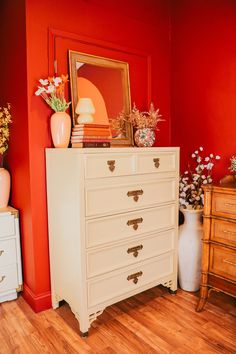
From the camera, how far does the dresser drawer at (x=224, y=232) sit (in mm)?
1993

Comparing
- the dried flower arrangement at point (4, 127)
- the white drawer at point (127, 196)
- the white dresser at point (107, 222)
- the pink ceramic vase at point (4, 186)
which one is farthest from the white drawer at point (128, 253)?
the dried flower arrangement at point (4, 127)

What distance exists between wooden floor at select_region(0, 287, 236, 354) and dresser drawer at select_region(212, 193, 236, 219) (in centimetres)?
81

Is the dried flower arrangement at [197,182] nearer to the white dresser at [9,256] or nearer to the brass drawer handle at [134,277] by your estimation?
the brass drawer handle at [134,277]

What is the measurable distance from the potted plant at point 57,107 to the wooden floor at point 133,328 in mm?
1320

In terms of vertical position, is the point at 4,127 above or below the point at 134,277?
above

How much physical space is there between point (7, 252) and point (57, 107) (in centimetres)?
126

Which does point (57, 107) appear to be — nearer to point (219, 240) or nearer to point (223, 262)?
point (219, 240)

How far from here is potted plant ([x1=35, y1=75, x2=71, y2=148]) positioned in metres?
2.11

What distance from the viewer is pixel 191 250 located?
2477 millimetres

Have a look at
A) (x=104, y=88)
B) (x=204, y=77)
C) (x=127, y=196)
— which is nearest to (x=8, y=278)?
(x=127, y=196)

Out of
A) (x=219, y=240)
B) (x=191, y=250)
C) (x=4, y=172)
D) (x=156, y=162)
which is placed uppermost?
(x=156, y=162)

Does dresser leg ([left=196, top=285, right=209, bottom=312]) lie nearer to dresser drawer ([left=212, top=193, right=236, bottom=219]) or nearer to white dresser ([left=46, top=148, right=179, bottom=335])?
white dresser ([left=46, top=148, right=179, bottom=335])

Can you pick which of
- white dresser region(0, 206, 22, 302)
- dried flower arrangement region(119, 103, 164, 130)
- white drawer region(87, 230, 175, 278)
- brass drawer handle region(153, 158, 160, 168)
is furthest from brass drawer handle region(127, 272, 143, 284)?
dried flower arrangement region(119, 103, 164, 130)

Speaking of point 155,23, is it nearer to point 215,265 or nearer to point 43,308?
point 215,265
